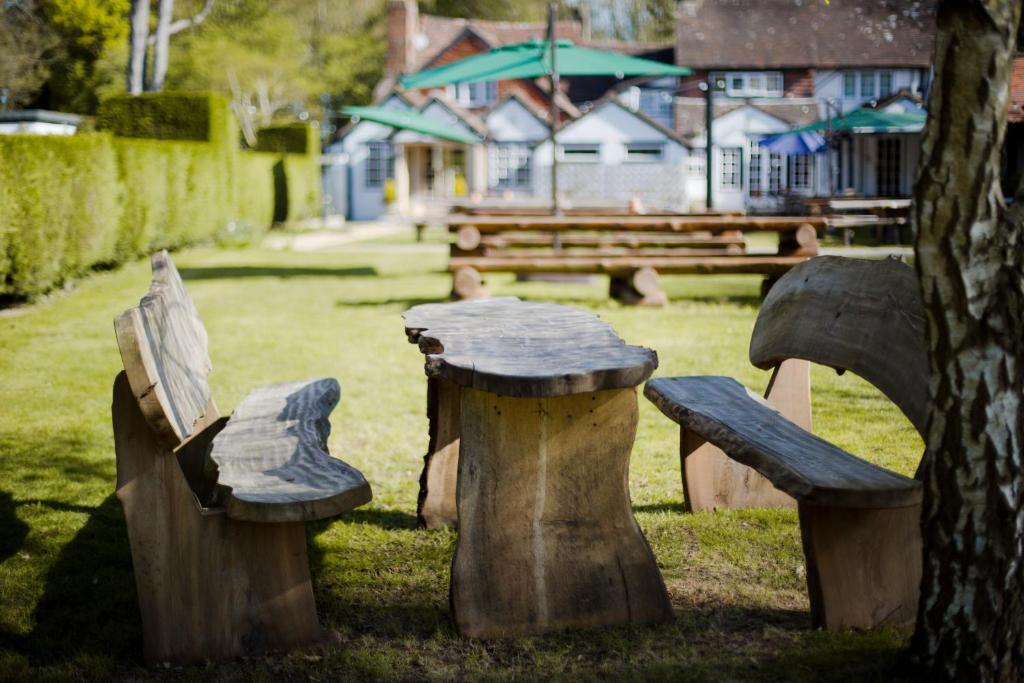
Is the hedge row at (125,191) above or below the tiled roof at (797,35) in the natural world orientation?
below

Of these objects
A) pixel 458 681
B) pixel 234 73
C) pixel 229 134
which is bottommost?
A: pixel 458 681

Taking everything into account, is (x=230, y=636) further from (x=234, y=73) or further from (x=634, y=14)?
(x=634, y=14)

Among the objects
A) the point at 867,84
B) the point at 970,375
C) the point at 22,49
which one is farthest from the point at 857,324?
the point at 867,84

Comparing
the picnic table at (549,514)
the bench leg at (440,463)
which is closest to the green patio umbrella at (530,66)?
the bench leg at (440,463)

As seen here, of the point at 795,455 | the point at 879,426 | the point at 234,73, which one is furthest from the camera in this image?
the point at 234,73

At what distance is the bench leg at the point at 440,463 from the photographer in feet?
14.6

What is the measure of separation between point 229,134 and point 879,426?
19.0 meters

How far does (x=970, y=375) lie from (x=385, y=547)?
7.89ft

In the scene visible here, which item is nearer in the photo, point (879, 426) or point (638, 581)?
point (638, 581)

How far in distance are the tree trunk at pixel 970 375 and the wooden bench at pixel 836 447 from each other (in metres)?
0.30

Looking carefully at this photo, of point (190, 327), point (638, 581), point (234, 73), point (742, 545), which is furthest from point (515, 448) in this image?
point (234, 73)

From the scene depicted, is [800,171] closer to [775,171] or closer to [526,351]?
A: [775,171]

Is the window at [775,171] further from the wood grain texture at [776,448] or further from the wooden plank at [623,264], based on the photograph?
the wood grain texture at [776,448]

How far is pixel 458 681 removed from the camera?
3.05 meters
